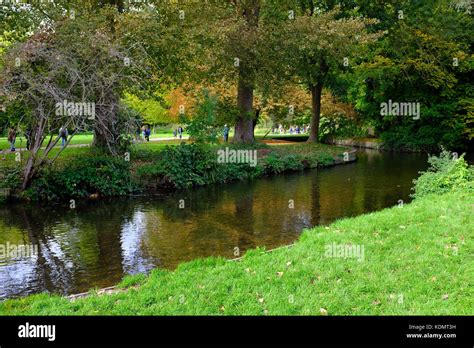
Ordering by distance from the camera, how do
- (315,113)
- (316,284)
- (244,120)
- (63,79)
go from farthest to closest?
1. (315,113)
2. (244,120)
3. (63,79)
4. (316,284)

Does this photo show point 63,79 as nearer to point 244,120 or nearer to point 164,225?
point 164,225

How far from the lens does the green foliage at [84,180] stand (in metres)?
16.2

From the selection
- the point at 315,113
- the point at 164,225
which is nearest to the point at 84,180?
the point at 164,225

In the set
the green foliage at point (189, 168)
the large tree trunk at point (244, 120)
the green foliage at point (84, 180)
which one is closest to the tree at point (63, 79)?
the green foliage at point (84, 180)

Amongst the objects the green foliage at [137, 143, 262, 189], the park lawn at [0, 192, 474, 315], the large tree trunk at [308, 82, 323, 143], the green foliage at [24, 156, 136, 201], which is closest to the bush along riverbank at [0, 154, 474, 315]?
the park lawn at [0, 192, 474, 315]

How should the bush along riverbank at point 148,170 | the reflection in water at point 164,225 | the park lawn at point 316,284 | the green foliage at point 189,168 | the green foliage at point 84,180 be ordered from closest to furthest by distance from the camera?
the park lawn at point 316,284
the reflection in water at point 164,225
the green foliage at point 84,180
the bush along riverbank at point 148,170
the green foliage at point 189,168

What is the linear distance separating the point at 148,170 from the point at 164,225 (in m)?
6.31

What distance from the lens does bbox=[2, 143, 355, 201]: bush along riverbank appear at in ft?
53.6

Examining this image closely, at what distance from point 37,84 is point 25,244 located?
17.8ft

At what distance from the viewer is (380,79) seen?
33344mm

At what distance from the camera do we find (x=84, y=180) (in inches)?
667

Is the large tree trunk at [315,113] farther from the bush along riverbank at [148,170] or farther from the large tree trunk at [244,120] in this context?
the bush along riverbank at [148,170]

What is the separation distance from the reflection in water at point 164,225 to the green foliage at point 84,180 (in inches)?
37.2
